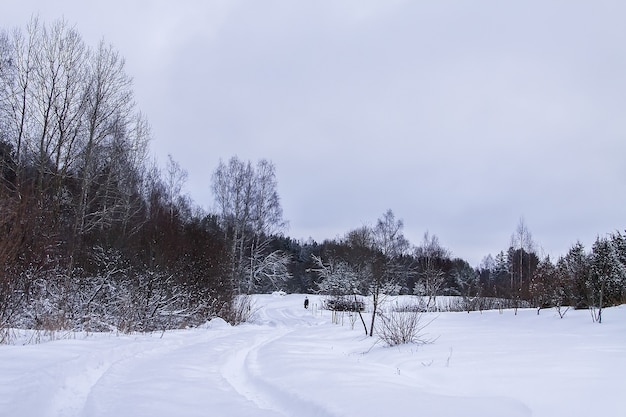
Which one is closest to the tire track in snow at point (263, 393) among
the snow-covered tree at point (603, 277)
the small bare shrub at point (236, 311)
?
the snow-covered tree at point (603, 277)

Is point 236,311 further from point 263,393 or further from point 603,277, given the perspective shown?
point 263,393

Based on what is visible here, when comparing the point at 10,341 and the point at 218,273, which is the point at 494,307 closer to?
the point at 218,273

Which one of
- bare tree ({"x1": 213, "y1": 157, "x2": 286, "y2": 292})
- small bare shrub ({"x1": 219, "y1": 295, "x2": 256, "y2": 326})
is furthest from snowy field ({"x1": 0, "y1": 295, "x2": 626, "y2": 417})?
bare tree ({"x1": 213, "y1": 157, "x2": 286, "y2": 292})

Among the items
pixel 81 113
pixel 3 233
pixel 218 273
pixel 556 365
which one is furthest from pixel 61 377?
pixel 218 273

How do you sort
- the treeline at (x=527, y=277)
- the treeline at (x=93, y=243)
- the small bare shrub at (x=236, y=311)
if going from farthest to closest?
the small bare shrub at (x=236, y=311) < the treeline at (x=527, y=277) < the treeline at (x=93, y=243)

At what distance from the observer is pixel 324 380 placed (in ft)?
20.6

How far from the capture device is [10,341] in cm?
871

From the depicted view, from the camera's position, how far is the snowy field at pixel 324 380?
4.64 m

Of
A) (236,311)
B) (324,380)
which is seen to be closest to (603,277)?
(324,380)

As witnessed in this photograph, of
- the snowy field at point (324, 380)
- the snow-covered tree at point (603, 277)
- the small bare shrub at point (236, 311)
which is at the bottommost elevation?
the small bare shrub at point (236, 311)

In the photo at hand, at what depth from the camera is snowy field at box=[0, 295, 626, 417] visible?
464 centimetres

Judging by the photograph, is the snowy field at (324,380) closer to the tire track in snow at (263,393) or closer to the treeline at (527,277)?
the tire track in snow at (263,393)

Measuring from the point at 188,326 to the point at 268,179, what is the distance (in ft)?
68.8

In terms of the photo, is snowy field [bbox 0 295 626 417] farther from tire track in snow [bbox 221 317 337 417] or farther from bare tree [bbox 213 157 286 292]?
bare tree [bbox 213 157 286 292]
